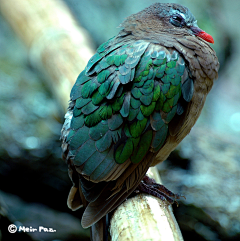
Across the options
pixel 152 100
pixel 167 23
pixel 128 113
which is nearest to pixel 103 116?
pixel 128 113

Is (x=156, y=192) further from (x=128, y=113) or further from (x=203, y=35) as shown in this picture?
(x=203, y=35)

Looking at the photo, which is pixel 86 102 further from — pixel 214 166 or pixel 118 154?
A: pixel 214 166

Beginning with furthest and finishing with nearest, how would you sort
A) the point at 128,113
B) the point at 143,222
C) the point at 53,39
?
the point at 53,39 → the point at 128,113 → the point at 143,222

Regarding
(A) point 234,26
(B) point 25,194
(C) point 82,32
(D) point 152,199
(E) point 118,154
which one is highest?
(A) point 234,26

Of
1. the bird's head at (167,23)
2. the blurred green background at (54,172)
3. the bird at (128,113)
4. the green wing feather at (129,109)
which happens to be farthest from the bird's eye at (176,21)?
the blurred green background at (54,172)

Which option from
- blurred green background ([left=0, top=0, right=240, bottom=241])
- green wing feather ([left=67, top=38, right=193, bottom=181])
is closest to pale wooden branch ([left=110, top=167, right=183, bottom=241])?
green wing feather ([left=67, top=38, right=193, bottom=181])

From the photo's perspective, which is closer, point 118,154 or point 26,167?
point 118,154

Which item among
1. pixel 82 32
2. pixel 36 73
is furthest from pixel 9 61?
pixel 82 32
